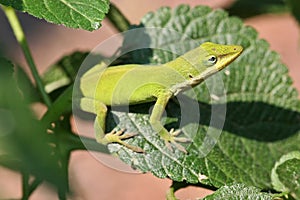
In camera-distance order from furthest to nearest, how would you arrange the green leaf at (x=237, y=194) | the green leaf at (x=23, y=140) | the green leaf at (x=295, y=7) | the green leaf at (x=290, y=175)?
the green leaf at (x=295, y=7), the green leaf at (x=290, y=175), the green leaf at (x=237, y=194), the green leaf at (x=23, y=140)

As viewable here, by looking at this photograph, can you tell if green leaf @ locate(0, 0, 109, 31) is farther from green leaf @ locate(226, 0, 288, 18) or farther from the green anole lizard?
green leaf @ locate(226, 0, 288, 18)

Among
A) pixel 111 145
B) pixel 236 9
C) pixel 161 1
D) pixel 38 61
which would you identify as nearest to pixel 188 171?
pixel 111 145

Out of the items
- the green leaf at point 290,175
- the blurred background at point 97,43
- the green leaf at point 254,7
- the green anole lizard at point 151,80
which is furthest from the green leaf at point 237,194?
the blurred background at point 97,43

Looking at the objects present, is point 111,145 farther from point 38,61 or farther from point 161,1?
point 161,1

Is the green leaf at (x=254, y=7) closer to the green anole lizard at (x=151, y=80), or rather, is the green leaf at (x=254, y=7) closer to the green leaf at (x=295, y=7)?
the green leaf at (x=295, y=7)

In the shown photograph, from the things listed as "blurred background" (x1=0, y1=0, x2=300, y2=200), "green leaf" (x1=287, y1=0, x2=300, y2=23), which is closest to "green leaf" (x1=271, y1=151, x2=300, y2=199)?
"green leaf" (x1=287, y1=0, x2=300, y2=23)

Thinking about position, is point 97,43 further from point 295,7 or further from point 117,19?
point 117,19
